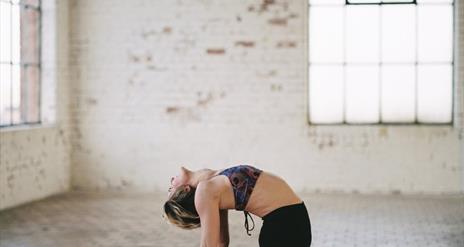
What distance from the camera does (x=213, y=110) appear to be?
31.4 ft

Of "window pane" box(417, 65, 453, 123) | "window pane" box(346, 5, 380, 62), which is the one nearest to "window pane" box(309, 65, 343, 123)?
"window pane" box(346, 5, 380, 62)

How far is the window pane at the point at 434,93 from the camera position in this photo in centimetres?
929

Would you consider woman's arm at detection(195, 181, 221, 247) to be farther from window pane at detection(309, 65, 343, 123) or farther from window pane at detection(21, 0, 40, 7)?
window pane at detection(21, 0, 40, 7)

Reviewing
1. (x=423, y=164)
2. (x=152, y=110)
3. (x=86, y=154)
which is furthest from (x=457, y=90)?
(x=86, y=154)

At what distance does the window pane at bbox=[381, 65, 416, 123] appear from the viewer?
368 inches

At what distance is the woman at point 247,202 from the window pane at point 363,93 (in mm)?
5467

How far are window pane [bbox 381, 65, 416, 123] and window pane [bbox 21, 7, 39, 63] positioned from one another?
411cm

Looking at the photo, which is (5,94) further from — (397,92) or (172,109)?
(397,92)

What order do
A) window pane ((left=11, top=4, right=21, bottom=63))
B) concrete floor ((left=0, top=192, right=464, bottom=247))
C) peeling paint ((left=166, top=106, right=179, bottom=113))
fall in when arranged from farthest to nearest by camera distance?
1. peeling paint ((left=166, top=106, right=179, bottom=113))
2. window pane ((left=11, top=4, right=21, bottom=63))
3. concrete floor ((left=0, top=192, right=464, bottom=247))

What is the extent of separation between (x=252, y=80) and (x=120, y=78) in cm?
163

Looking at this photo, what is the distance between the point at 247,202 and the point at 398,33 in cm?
586

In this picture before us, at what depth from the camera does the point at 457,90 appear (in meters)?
9.20

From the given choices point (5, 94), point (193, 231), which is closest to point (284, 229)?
point (193, 231)

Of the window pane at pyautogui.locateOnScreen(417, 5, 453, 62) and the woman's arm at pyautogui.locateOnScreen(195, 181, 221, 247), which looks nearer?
the woman's arm at pyautogui.locateOnScreen(195, 181, 221, 247)
